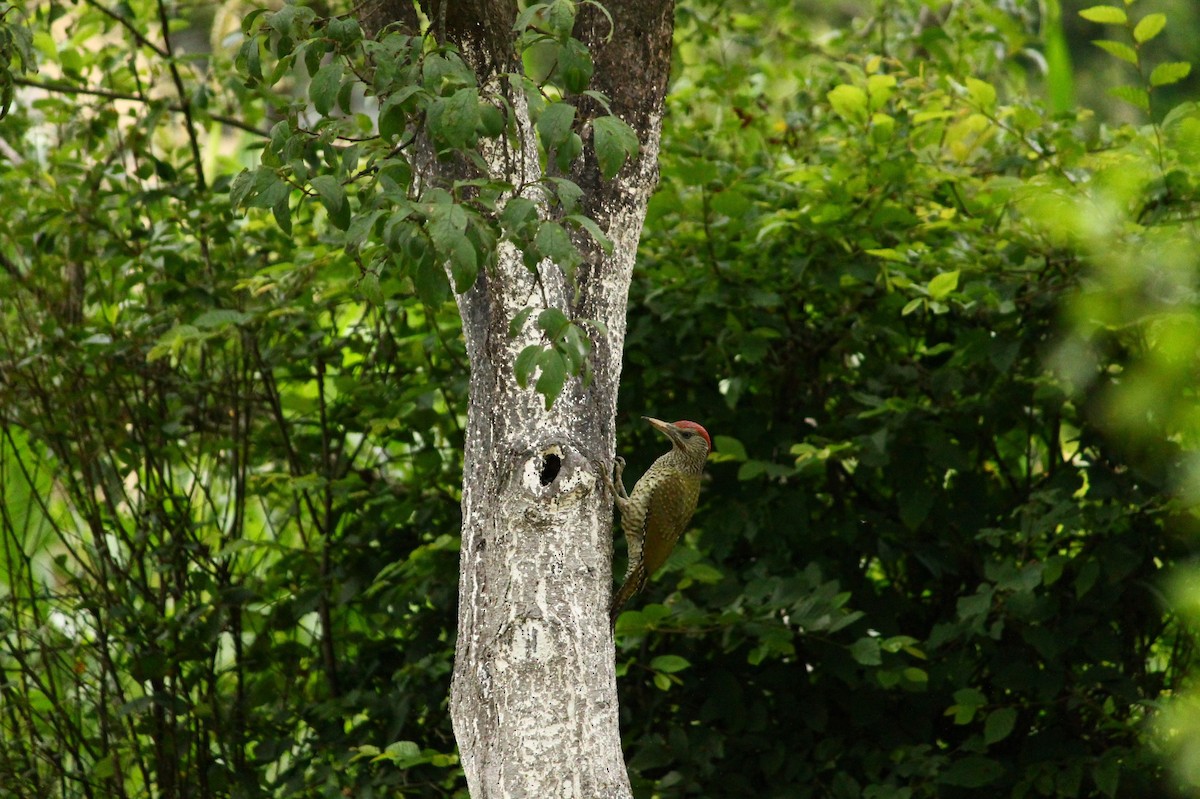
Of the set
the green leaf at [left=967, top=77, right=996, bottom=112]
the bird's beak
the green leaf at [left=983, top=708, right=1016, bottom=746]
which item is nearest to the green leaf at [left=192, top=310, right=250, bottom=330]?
the bird's beak

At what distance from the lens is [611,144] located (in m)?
1.86

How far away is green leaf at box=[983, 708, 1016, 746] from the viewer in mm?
3520

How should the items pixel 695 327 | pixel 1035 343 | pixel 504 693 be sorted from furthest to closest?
1. pixel 695 327
2. pixel 1035 343
3. pixel 504 693

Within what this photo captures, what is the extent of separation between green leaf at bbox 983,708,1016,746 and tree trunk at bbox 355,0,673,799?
1.72 meters

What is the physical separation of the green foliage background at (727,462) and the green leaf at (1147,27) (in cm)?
30

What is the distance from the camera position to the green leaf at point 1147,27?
291cm

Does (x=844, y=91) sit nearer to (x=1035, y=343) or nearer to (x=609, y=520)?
(x=1035, y=343)

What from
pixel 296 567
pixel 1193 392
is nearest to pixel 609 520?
pixel 1193 392

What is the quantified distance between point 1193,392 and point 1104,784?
5.16 ft

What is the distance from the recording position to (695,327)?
4008 mm

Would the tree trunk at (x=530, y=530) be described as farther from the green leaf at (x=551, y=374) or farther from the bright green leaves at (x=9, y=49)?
the bright green leaves at (x=9, y=49)

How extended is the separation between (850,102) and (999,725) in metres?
1.86

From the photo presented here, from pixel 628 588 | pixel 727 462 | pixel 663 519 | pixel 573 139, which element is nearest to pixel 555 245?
pixel 573 139

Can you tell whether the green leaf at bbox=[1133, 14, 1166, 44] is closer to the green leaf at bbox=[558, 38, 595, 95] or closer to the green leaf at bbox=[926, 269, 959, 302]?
the green leaf at bbox=[926, 269, 959, 302]
